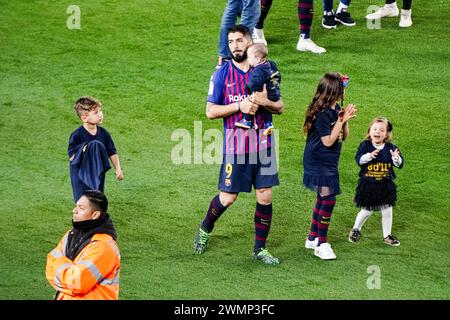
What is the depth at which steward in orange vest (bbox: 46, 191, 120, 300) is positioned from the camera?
603cm

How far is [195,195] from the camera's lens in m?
9.45

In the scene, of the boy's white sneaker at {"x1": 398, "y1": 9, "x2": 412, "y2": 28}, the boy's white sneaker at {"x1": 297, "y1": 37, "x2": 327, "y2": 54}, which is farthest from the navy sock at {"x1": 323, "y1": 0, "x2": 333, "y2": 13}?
the boy's white sneaker at {"x1": 398, "y1": 9, "x2": 412, "y2": 28}

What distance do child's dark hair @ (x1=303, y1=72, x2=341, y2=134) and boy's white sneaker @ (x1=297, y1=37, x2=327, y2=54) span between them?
4419 millimetres

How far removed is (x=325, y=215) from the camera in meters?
8.20

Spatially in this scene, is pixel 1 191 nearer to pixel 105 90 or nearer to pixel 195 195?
pixel 195 195

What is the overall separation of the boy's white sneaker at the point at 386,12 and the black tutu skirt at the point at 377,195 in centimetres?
543

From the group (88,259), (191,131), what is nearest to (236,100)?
(88,259)

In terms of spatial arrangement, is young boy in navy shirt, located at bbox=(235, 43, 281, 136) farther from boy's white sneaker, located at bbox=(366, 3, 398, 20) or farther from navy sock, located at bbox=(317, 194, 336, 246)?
boy's white sneaker, located at bbox=(366, 3, 398, 20)

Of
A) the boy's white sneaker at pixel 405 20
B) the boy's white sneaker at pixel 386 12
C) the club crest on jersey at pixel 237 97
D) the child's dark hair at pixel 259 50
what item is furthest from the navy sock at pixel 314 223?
the boy's white sneaker at pixel 386 12

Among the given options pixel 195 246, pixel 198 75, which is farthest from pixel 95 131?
pixel 198 75

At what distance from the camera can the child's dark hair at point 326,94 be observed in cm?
802

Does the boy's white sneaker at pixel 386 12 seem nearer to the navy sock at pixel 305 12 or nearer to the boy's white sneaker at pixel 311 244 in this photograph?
the navy sock at pixel 305 12
